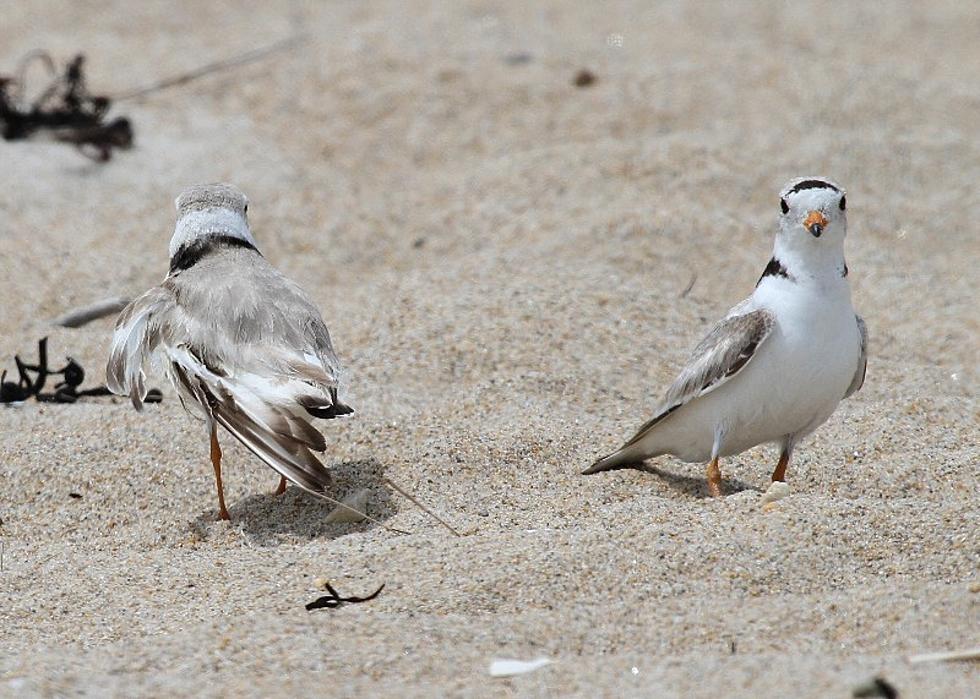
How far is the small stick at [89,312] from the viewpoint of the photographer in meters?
5.70

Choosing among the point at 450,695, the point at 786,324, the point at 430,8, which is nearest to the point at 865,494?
the point at 786,324

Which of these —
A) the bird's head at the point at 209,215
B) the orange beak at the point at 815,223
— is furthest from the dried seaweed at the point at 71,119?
the orange beak at the point at 815,223

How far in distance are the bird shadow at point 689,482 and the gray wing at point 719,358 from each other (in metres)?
0.21

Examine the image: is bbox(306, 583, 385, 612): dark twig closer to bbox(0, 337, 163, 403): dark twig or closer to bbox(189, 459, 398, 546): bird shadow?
bbox(189, 459, 398, 546): bird shadow

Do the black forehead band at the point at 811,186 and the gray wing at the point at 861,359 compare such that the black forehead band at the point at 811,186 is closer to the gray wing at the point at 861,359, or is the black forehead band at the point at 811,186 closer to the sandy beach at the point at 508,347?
the gray wing at the point at 861,359

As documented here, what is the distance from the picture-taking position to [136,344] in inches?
173

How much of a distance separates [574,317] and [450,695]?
2.60 m

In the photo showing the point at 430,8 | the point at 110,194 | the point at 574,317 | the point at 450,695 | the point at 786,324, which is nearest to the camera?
the point at 450,695

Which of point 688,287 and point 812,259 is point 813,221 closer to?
point 812,259

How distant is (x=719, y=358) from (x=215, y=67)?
5.06 m

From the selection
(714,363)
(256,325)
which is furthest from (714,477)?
(256,325)

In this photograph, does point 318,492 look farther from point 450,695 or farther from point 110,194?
point 110,194

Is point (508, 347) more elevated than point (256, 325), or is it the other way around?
point (256, 325)

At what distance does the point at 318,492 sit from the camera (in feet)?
12.3
